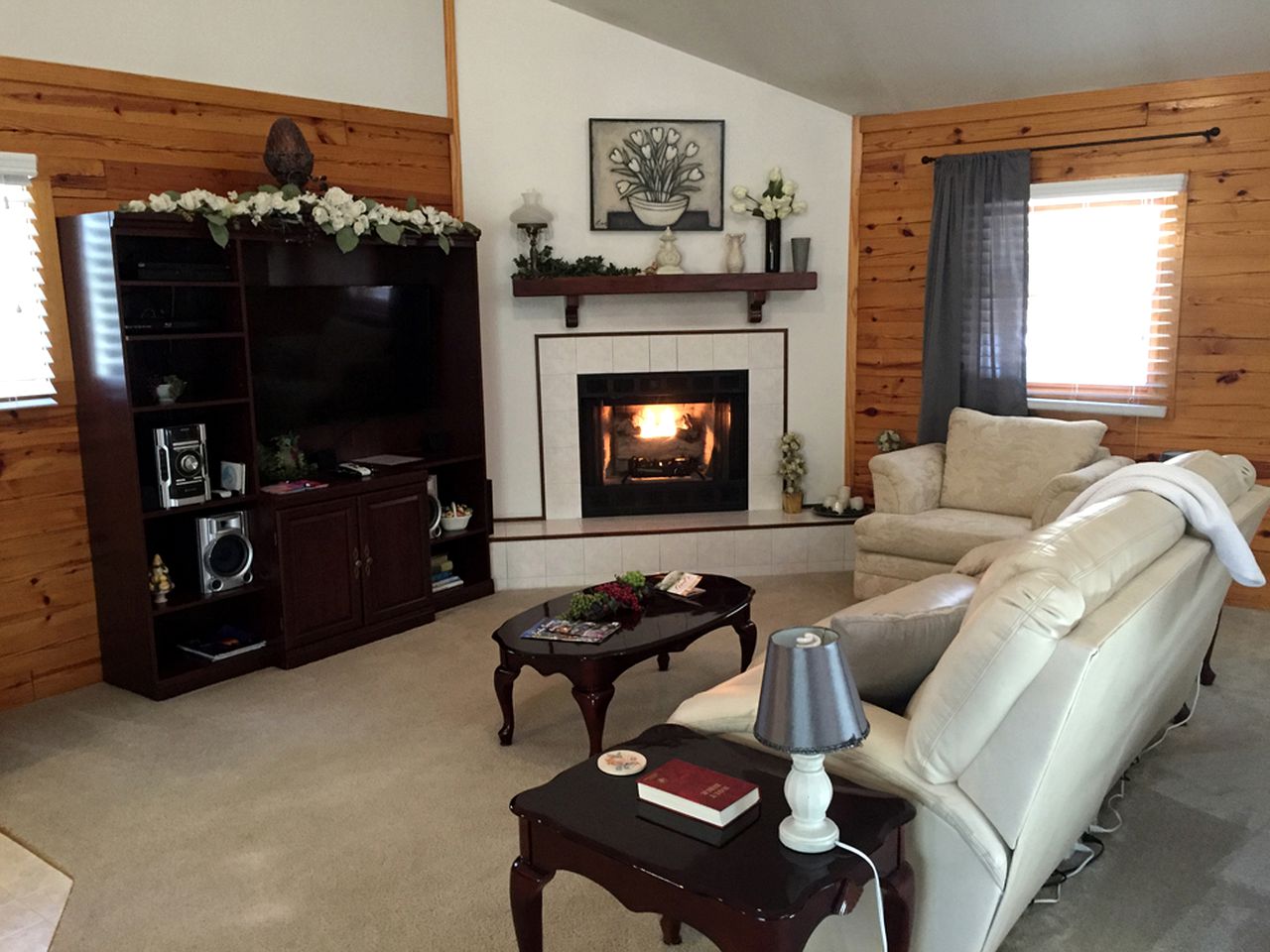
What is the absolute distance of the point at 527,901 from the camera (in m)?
2.10

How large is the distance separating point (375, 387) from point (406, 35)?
179 centimetres

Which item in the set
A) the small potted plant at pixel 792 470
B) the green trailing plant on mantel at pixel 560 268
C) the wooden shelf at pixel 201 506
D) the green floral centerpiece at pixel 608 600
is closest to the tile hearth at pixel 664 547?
the small potted plant at pixel 792 470

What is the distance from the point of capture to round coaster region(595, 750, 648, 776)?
7.11 feet

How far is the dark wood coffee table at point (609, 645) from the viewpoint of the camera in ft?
11.0

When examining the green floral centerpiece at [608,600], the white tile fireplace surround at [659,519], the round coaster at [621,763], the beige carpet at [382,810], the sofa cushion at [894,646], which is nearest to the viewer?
the round coaster at [621,763]

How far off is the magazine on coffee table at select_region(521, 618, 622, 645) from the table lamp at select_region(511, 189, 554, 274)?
2.54 metres

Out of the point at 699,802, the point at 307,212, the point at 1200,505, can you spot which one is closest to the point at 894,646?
the point at 699,802

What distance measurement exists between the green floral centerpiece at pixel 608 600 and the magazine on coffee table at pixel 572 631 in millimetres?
43

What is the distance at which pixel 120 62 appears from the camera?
4312mm

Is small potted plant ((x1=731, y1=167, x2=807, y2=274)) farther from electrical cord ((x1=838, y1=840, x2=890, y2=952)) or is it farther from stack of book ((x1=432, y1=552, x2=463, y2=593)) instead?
electrical cord ((x1=838, y1=840, x2=890, y2=952))

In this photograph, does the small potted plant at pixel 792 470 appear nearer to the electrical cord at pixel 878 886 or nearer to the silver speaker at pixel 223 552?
the silver speaker at pixel 223 552

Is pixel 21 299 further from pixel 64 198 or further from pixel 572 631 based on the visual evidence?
pixel 572 631

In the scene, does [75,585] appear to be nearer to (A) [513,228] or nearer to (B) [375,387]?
(B) [375,387]

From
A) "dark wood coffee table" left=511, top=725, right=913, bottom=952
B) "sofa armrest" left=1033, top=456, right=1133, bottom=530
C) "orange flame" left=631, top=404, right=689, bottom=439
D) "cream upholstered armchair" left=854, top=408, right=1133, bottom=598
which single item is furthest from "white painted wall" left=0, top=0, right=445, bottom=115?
"dark wood coffee table" left=511, top=725, right=913, bottom=952
